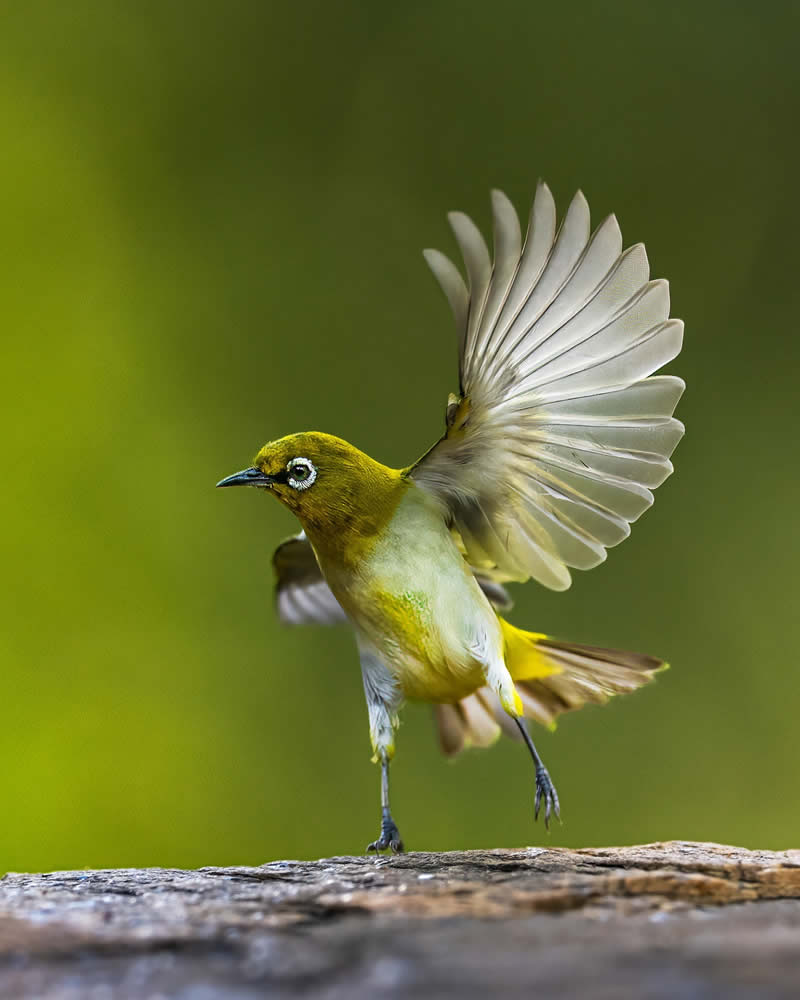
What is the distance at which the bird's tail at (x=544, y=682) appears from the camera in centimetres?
375

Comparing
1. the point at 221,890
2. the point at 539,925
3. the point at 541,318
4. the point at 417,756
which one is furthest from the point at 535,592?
the point at 539,925

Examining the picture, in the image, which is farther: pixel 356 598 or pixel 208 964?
pixel 356 598

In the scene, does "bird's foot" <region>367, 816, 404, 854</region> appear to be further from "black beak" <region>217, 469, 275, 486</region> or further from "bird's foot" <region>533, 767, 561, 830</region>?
"black beak" <region>217, 469, 275, 486</region>

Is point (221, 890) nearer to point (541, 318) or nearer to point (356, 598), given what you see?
point (356, 598)

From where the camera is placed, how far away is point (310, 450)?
331cm

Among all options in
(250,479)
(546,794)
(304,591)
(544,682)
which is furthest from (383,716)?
(304,591)

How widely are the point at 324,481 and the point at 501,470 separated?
0.53 metres

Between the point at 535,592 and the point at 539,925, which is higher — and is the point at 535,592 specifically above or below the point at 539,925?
above

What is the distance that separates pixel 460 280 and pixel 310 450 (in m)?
0.71

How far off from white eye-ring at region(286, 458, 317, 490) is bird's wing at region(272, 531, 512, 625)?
0.72 meters

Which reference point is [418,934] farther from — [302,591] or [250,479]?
[302,591]

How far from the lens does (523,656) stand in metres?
3.74

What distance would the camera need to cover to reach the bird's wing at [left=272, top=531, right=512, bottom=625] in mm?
4121

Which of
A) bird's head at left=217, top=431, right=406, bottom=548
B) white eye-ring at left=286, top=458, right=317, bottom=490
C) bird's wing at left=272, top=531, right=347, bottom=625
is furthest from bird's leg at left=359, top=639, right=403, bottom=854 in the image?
bird's wing at left=272, top=531, right=347, bottom=625
